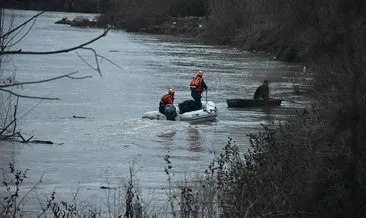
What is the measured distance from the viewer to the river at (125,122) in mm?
17188

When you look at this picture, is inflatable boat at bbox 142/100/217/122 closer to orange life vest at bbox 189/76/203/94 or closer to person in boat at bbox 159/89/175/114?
person in boat at bbox 159/89/175/114

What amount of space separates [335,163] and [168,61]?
4202cm

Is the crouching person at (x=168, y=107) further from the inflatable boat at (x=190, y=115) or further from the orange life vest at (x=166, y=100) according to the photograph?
the inflatable boat at (x=190, y=115)

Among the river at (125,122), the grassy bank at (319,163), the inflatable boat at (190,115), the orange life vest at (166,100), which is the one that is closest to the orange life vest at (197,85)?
the inflatable boat at (190,115)

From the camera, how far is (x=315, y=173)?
25.5 ft

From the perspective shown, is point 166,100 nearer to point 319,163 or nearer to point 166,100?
point 166,100

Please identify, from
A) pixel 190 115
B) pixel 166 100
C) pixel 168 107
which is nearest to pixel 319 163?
pixel 168 107

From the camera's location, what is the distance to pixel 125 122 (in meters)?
26.3

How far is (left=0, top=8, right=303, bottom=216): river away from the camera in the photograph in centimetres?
1719

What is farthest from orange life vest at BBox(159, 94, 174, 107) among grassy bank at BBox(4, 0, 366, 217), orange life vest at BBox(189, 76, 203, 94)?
grassy bank at BBox(4, 0, 366, 217)

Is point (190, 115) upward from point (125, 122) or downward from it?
upward

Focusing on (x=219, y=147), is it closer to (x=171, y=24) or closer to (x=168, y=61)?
(x=168, y=61)

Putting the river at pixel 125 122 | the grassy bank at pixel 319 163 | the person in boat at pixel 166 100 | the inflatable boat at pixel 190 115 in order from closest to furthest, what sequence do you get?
the grassy bank at pixel 319 163, the river at pixel 125 122, the person in boat at pixel 166 100, the inflatable boat at pixel 190 115

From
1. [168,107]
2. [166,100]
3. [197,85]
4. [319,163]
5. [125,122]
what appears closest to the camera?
[319,163]
